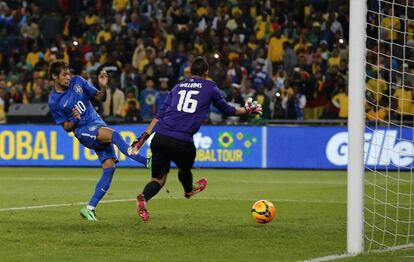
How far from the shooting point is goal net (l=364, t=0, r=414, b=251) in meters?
12.4

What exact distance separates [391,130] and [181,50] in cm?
850

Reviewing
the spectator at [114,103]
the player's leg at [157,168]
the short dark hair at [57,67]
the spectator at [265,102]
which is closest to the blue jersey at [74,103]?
the short dark hair at [57,67]

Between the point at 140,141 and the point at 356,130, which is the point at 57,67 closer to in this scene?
the point at 140,141

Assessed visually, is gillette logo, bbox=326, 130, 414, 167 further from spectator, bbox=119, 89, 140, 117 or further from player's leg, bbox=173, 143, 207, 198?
player's leg, bbox=173, 143, 207, 198

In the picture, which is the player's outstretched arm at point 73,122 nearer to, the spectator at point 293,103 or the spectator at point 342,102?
the spectator at point 342,102

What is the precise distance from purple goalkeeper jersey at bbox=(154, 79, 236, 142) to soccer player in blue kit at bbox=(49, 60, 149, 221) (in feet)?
3.35

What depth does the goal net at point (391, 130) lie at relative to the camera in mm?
12414

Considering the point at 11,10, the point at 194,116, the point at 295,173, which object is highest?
the point at 11,10

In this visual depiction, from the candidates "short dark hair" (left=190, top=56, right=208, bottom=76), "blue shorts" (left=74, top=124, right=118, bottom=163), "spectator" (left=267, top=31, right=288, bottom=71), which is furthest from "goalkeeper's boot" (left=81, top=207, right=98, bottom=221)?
"spectator" (left=267, top=31, right=288, bottom=71)

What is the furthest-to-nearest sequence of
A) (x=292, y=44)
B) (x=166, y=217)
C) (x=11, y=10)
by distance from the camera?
(x=11, y=10) < (x=292, y=44) < (x=166, y=217)

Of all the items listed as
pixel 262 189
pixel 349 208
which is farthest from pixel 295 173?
pixel 349 208

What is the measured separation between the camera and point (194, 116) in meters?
12.9

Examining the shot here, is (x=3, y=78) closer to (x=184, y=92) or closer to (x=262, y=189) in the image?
(x=262, y=189)

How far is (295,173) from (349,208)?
14.7 meters
